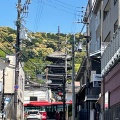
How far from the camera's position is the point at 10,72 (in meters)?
44.8

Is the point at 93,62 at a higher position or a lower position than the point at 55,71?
lower

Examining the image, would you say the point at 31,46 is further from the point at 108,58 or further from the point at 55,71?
the point at 55,71

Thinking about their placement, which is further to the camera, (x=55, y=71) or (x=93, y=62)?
(x=55, y=71)

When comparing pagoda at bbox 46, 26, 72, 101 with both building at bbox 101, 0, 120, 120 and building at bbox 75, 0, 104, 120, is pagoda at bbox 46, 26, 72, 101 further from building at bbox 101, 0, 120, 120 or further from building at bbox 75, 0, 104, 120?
building at bbox 101, 0, 120, 120

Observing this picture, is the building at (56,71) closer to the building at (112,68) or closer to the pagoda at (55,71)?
the pagoda at (55,71)

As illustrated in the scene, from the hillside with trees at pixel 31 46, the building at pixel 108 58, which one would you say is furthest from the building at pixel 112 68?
the hillside with trees at pixel 31 46

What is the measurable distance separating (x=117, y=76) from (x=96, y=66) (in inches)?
679

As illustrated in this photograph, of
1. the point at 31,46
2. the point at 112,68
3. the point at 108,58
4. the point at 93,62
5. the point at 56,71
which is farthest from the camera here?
the point at 56,71

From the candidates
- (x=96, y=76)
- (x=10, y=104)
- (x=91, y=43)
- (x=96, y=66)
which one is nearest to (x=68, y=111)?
(x=10, y=104)

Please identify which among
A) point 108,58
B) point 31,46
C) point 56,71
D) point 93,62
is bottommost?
point 108,58

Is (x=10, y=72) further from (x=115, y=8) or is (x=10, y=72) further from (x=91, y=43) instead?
(x=115, y=8)

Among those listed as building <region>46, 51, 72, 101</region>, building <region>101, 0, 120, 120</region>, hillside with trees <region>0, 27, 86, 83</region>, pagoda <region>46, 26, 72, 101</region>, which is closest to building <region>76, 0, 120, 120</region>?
building <region>101, 0, 120, 120</region>

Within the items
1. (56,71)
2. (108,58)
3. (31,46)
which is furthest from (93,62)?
(56,71)

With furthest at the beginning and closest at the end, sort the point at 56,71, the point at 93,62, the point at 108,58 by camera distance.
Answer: the point at 56,71
the point at 93,62
the point at 108,58
